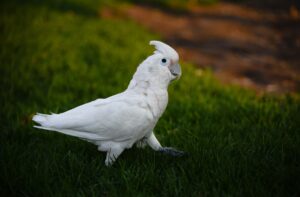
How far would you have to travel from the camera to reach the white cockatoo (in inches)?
115

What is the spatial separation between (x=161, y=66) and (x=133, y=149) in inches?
33.5

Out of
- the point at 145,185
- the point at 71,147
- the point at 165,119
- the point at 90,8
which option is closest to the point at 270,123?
the point at 165,119

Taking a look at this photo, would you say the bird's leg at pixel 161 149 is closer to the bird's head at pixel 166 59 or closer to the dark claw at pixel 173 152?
the dark claw at pixel 173 152

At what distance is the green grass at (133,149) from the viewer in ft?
9.29

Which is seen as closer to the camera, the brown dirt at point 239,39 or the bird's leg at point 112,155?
the bird's leg at point 112,155

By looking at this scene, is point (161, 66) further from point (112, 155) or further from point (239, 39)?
point (239, 39)

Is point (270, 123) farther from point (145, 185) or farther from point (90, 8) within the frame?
point (90, 8)

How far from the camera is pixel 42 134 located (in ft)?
12.8

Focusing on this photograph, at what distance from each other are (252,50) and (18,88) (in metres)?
4.40

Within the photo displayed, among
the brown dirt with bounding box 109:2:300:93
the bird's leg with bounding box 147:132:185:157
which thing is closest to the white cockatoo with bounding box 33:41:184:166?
the bird's leg with bounding box 147:132:185:157

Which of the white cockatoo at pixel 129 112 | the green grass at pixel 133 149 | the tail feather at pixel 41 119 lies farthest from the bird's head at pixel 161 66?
the tail feather at pixel 41 119

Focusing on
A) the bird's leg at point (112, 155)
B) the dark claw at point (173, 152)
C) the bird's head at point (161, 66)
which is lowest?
the bird's leg at point (112, 155)

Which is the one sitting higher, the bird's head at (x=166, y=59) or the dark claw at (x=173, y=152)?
the bird's head at (x=166, y=59)

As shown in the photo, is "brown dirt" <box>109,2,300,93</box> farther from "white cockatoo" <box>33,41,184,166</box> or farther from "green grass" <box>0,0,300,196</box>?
"white cockatoo" <box>33,41,184,166</box>
